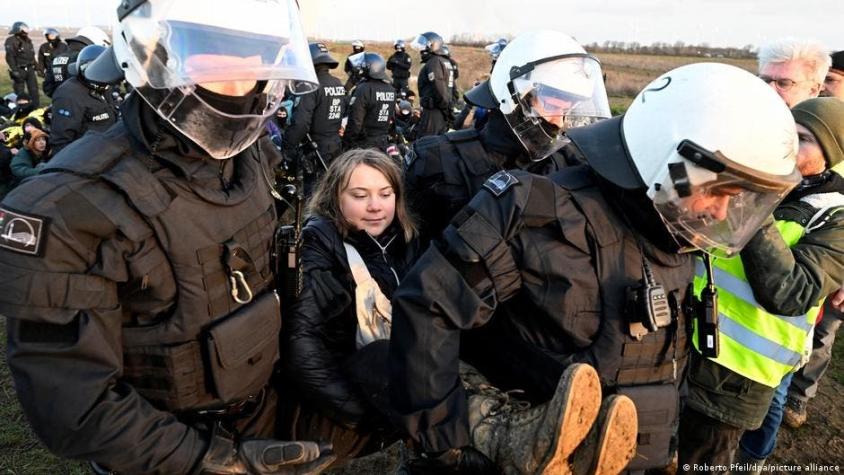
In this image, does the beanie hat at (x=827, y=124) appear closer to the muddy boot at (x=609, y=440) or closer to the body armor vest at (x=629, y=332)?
the body armor vest at (x=629, y=332)

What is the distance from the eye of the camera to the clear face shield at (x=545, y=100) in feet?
8.61

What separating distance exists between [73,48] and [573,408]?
8322mm

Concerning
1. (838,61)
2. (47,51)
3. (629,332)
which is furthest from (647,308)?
(47,51)

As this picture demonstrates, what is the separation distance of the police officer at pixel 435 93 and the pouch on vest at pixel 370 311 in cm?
707

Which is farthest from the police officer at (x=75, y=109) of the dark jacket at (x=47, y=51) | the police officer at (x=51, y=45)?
the dark jacket at (x=47, y=51)

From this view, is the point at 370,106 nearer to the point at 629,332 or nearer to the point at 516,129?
the point at 516,129

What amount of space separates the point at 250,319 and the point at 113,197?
0.49 metres

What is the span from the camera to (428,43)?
31.2 ft

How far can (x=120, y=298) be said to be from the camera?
4.56 feet

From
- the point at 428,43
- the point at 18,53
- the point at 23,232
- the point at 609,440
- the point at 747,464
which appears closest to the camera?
the point at 23,232

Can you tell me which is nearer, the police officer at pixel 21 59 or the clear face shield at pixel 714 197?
the clear face shield at pixel 714 197

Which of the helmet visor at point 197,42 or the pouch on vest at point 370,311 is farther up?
the helmet visor at point 197,42

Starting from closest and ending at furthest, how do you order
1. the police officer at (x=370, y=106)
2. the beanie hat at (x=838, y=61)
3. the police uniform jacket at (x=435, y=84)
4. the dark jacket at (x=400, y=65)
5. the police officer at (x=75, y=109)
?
the beanie hat at (x=838, y=61) < the police officer at (x=75, y=109) < the police officer at (x=370, y=106) < the police uniform jacket at (x=435, y=84) < the dark jacket at (x=400, y=65)

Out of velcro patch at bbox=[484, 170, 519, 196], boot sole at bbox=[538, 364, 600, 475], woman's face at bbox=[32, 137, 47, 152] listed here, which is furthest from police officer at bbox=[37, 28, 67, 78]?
boot sole at bbox=[538, 364, 600, 475]
